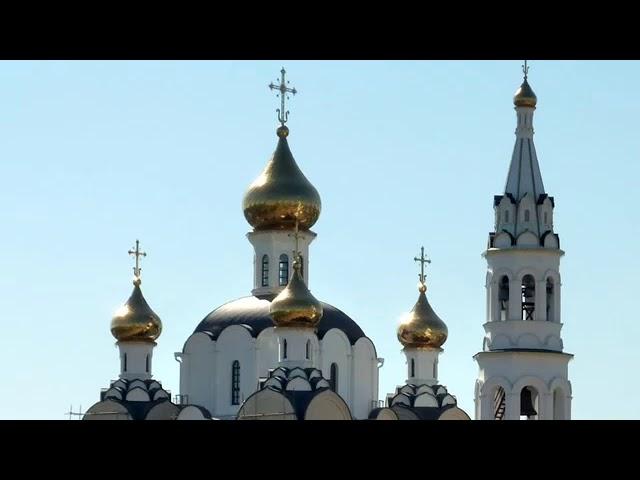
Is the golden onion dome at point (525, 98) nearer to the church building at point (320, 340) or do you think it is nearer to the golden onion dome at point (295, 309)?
the church building at point (320, 340)

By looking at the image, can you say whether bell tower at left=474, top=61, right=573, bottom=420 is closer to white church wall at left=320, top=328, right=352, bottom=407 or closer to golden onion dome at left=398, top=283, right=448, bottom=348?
white church wall at left=320, top=328, right=352, bottom=407

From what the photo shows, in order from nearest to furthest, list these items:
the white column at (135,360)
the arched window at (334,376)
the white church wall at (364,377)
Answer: the arched window at (334,376) → the white church wall at (364,377) → the white column at (135,360)

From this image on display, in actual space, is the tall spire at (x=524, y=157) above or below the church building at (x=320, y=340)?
above

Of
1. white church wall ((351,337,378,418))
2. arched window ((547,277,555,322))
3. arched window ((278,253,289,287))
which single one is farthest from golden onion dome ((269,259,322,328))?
arched window ((547,277,555,322))

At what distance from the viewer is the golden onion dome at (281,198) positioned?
39844mm

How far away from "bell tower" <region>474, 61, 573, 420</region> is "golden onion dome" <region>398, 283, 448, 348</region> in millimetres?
4204

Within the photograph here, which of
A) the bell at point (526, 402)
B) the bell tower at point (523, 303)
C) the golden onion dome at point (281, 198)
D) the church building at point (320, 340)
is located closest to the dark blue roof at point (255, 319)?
the church building at point (320, 340)

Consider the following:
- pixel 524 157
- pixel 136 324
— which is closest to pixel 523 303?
pixel 524 157

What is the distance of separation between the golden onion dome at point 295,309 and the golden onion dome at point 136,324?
405 cm

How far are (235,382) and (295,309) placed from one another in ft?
12.1
